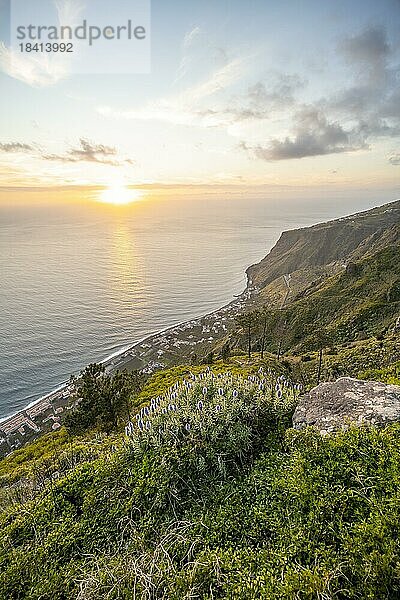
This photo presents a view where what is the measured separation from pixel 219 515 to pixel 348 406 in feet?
9.15

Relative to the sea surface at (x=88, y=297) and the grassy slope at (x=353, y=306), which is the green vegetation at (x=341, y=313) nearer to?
the grassy slope at (x=353, y=306)

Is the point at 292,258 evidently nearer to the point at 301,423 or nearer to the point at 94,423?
the point at 94,423

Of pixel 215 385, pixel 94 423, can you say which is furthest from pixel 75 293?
pixel 215 385

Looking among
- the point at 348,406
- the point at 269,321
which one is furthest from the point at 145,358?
the point at 348,406

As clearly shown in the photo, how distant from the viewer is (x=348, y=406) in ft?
19.3

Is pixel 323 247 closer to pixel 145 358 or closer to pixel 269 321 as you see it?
pixel 269 321

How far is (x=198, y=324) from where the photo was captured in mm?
72812

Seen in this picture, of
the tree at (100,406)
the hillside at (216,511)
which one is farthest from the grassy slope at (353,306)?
the hillside at (216,511)

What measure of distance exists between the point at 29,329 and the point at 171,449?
6740 centimetres

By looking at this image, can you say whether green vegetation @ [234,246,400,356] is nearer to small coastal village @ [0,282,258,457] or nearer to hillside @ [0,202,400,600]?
small coastal village @ [0,282,258,457]

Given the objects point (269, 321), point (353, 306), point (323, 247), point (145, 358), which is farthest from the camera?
point (323, 247)

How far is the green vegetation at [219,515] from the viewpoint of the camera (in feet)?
11.4

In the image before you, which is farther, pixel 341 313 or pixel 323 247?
pixel 323 247

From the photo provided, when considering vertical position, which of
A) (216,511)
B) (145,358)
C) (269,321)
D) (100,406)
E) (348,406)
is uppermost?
(348,406)
